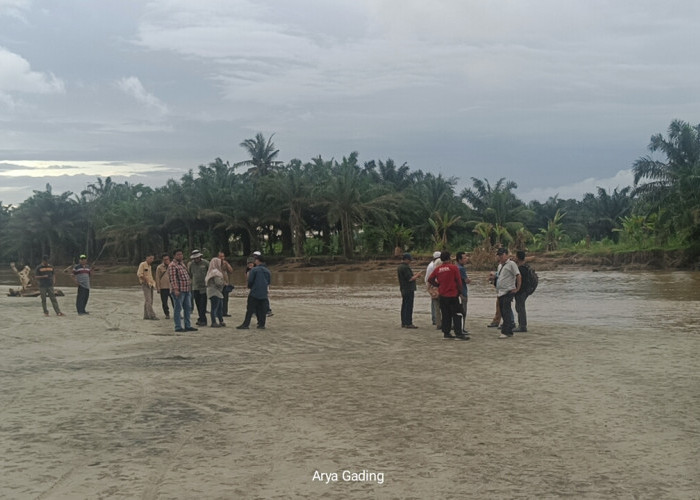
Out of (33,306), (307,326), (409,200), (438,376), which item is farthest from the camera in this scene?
(409,200)

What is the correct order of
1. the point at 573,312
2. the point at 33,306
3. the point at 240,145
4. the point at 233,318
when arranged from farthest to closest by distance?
the point at 240,145 → the point at 33,306 → the point at 573,312 → the point at 233,318

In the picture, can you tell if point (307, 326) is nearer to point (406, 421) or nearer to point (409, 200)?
point (406, 421)

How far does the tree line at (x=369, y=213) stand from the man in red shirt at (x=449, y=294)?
30.5 m

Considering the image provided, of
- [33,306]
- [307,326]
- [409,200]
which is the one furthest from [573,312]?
[409,200]

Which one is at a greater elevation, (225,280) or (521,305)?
(225,280)

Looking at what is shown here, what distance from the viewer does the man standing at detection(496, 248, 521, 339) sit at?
1274 cm

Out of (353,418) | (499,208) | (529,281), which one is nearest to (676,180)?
(499,208)

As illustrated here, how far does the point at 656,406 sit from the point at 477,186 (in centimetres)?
5698

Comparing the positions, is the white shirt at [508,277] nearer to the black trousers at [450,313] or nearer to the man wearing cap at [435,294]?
the black trousers at [450,313]

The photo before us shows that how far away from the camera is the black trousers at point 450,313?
12.5 metres

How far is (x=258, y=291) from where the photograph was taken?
1438 cm

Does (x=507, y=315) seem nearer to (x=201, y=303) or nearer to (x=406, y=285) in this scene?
(x=406, y=285)

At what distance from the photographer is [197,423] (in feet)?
22.0

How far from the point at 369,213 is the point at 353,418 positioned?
2043 inches
